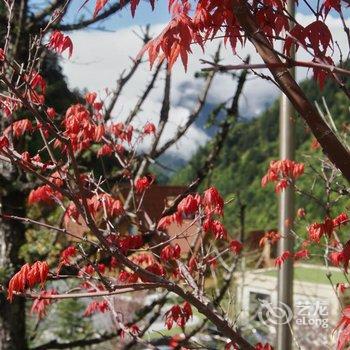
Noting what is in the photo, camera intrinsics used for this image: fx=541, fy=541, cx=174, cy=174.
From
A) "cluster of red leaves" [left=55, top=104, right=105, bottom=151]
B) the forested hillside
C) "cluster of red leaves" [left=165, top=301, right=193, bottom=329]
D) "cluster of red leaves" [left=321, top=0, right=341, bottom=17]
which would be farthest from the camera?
the forested hillside

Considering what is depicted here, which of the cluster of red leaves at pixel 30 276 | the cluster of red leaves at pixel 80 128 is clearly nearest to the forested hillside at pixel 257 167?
the cluster of red leaves at pixel 80 128

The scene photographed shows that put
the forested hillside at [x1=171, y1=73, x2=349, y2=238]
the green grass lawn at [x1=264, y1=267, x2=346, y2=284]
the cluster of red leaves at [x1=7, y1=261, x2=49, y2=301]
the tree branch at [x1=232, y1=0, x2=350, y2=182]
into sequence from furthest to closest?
the forested hillside at [x1=171, y1=73, x2=349, y2=238] < the green grass lawn at [x1=264, y1=267, x2=346, y2=284] < the cluster of red leaves at [x1=7, y1=261, x2=49, y2=301] < the tree branch at [x1=232, y1=0, x2=350, y2=182]

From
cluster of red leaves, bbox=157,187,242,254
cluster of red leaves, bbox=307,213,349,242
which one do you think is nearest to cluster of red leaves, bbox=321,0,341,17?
cluster of red leaves, bbox=307,213,349,242

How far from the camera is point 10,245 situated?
19.5ft

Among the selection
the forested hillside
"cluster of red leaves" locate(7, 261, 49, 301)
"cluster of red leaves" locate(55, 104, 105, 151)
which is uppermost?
the forested hillside

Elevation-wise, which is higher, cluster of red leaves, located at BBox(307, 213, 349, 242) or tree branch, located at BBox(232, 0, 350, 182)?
tree branch, located at BBox(232, 0, 350, 182)

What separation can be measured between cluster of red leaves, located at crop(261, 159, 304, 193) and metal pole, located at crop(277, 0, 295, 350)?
165mm

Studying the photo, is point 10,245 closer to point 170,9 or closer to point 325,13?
point 170,9

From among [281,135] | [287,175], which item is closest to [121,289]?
[287,175]

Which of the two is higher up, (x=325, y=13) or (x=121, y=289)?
(x=325, y=13)

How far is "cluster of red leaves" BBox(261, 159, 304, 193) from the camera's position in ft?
15.4

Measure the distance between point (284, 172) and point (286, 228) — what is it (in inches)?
22.9

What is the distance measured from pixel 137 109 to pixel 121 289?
357 cm

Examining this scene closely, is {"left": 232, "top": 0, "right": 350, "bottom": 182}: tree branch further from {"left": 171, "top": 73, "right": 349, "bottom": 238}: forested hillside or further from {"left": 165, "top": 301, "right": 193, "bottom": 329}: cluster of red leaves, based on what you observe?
{"left": 171, "top": 73, "right": 349, "bottom": 238}: forested hillside
